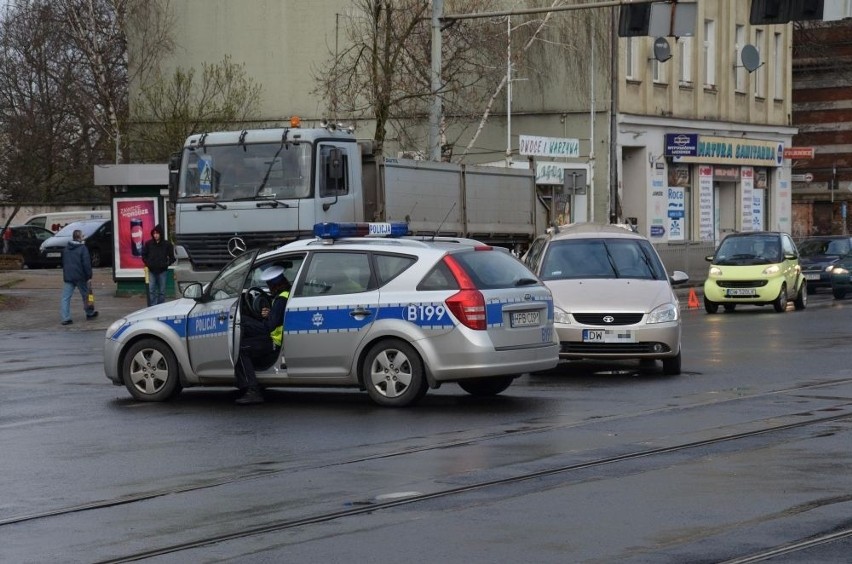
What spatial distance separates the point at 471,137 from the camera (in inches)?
1951

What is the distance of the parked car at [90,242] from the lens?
51.2m

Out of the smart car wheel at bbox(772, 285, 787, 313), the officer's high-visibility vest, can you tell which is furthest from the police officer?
the smart car wheel at bbox(772, 285, 787, 313)

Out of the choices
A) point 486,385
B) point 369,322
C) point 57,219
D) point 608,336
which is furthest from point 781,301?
point 57,219

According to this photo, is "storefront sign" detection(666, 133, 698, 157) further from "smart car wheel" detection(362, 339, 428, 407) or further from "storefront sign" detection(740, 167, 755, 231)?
"smart car wheel" detection(362, 339, 428, 407)

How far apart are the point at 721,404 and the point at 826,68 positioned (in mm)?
61685

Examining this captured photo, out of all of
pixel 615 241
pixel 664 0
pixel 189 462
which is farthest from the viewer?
Result: pixel 664 0

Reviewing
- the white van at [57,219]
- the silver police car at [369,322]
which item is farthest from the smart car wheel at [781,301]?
the white van at [57,219]

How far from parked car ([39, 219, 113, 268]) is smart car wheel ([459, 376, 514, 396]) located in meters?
36.2

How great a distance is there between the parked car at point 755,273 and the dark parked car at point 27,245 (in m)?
28.3

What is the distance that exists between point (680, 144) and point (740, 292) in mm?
19502

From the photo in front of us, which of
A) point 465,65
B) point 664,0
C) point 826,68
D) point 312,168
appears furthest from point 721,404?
point 826,68

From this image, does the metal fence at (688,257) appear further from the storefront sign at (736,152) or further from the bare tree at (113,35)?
the bare tree at (113,35)

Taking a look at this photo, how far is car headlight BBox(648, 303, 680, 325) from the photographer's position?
17.6 metres

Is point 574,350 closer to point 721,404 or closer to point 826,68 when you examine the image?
point 721,404
